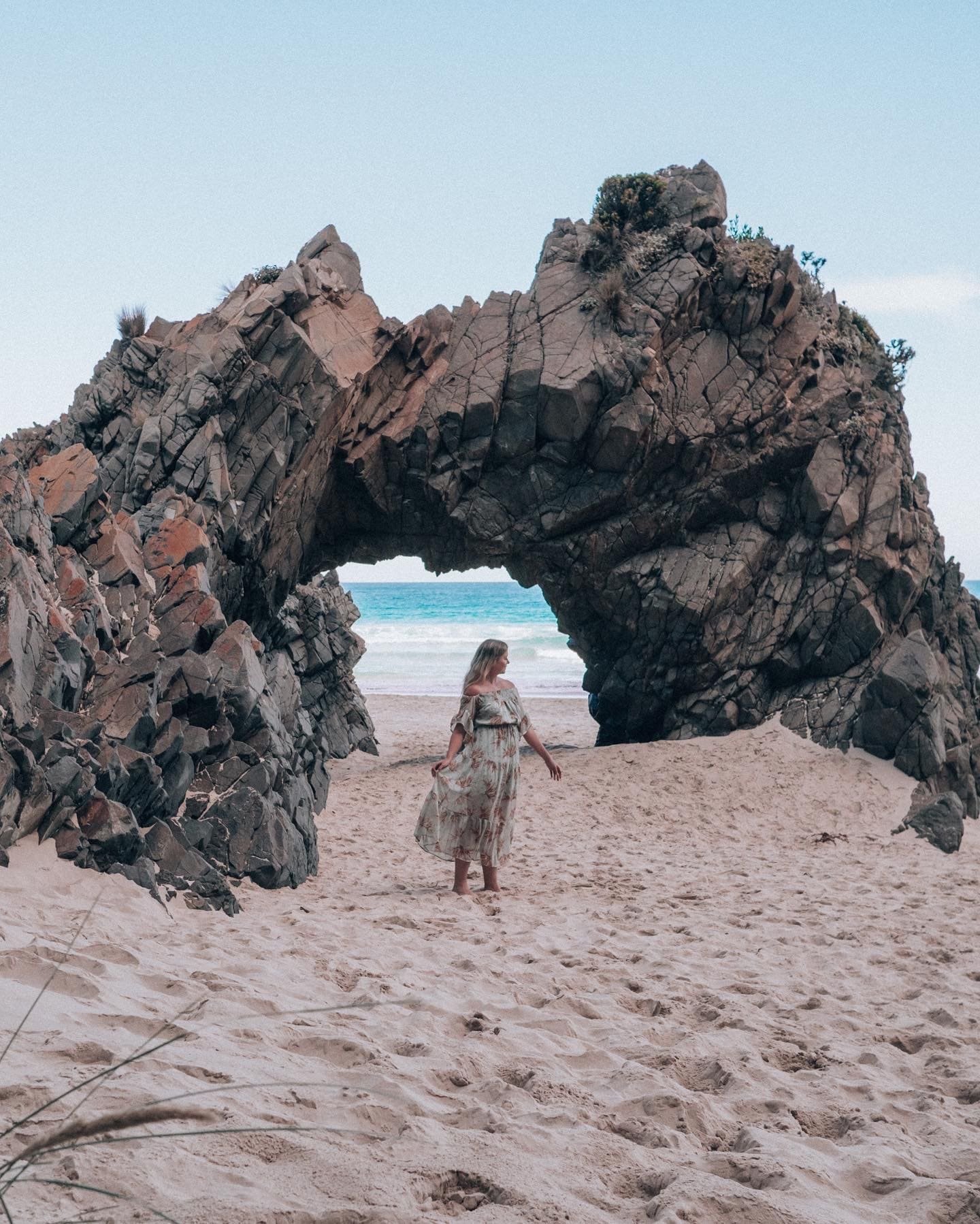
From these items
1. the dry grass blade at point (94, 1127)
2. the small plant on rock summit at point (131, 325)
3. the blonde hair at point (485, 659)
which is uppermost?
the small plant on rock summit at point (131, 325)

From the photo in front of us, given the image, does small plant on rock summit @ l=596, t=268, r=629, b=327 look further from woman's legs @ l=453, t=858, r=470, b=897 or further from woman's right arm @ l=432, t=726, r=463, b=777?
woman's legs @ l=453, t=858, r=470, b=897

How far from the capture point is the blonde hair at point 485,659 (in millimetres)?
8484

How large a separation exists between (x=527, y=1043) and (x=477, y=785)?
13.4ft

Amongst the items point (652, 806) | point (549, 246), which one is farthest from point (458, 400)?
point (652, 806)

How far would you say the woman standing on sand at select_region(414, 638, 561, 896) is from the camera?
8.47m

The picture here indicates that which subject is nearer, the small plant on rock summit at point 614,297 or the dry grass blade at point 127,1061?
the dry grass blade at point 127,1061

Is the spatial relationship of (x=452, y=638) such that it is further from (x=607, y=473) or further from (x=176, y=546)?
(x=176, y=546)

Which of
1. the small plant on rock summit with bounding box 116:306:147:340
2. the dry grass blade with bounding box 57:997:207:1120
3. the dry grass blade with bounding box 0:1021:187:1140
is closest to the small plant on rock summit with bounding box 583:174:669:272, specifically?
the small plant on rock summit with bounding box 116:306:147:340

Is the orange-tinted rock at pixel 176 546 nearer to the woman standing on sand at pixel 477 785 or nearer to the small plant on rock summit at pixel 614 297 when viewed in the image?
the woman standing on sand at pixel 477 785

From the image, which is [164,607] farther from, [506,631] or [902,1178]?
[506,631]

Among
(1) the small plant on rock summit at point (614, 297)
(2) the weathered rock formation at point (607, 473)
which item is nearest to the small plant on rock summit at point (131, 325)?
(2) the weathered rock formation at point (607, 473)

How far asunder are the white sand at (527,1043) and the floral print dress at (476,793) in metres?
0.48

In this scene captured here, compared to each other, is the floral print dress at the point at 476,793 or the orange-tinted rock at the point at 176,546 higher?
the orange-tinted rock at the point at 176,546

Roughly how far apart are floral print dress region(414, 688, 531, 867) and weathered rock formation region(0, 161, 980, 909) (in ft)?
15.9
